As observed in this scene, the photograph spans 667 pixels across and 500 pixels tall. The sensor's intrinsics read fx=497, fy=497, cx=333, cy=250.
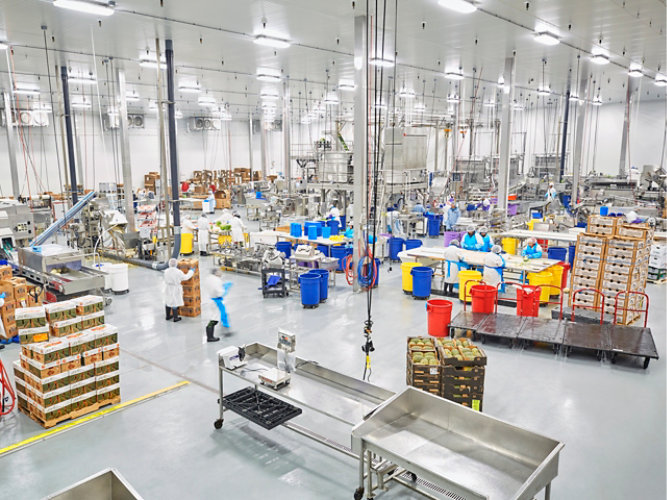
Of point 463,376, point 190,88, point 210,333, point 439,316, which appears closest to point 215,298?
point 210,333

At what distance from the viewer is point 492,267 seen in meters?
9.48

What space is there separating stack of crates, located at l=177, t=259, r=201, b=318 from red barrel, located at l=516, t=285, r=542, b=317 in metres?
5.93

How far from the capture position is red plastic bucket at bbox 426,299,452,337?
8156mm

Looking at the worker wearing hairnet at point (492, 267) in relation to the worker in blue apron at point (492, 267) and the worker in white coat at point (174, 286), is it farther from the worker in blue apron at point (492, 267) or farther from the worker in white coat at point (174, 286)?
the worker in white coat at point (174, 286)

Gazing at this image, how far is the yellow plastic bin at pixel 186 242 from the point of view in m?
15.0

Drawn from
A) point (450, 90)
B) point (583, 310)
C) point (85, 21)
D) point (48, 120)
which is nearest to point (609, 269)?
point (583, 310)

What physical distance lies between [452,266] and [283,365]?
6.28m

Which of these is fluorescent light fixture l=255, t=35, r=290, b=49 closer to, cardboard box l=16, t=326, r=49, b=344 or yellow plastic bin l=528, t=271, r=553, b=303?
yellow plastic bin l=528, t=271, r=553, b=303

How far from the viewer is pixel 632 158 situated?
91.7ft

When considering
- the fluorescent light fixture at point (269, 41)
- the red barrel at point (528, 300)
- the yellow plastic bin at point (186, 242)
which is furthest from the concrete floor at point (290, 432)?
the fluorescent light fixture at point (269, 41)

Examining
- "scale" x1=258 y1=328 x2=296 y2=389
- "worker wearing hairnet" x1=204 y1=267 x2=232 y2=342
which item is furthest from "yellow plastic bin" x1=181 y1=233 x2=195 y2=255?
"scale" x1=258 y1=328 x2=296 y2=389

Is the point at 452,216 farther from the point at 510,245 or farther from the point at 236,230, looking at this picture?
the point at 236,230

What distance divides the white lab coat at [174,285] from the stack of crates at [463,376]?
5134 mm

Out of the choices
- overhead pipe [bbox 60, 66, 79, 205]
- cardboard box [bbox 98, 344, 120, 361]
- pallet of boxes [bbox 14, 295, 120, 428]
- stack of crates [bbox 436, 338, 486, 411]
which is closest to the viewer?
stack of crates [bbox 436, 338, 486, 411]
